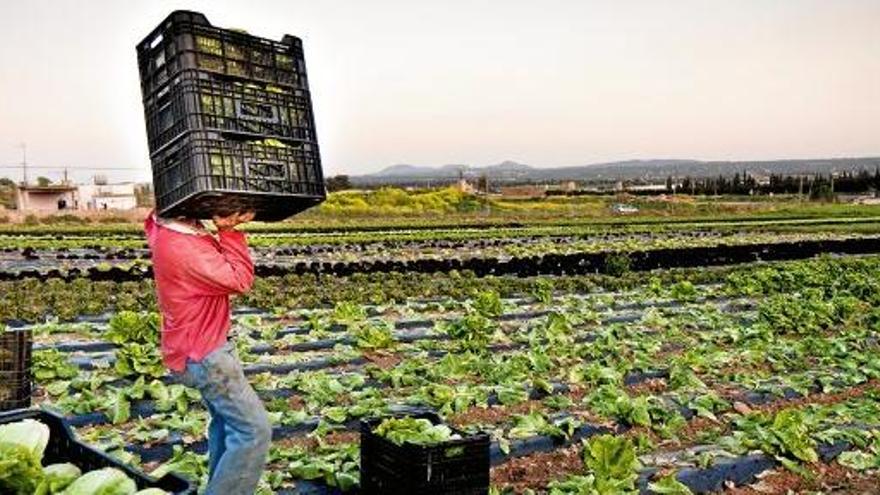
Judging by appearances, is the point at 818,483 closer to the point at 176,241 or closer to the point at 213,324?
the point at 213,324

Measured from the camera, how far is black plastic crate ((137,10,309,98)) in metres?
3.93

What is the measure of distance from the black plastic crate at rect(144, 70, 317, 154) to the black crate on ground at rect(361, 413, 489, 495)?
1.68 m

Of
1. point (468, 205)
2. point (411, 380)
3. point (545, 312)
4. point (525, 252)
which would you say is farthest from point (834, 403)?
point (468, 205)

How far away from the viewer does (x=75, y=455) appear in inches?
133

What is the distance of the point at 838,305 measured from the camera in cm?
1238

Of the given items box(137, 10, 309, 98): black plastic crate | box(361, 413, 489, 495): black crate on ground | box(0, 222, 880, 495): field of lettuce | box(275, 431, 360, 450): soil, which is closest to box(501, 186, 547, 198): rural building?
box(0, 222, 880, 495): field of lettuce

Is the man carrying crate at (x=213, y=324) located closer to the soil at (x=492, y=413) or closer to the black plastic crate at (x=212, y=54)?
the black plastic crate at (x=212, y=54)

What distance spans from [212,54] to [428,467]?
227 centimetres

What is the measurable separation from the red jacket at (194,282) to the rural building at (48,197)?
195 ft

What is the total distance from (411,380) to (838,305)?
292 inches

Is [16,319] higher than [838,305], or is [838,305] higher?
[16,319]

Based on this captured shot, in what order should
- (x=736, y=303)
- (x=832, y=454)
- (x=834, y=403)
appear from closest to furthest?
1. (x=832, y=454)
2. (x=834, y=403)
3. (x=736, y=303)

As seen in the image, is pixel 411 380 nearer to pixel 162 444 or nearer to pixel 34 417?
pixel 162 444

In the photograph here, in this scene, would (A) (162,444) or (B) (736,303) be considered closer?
(A) (162,444)
